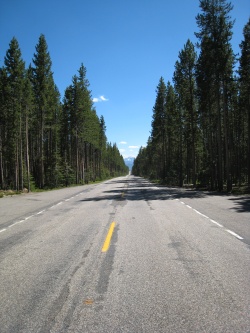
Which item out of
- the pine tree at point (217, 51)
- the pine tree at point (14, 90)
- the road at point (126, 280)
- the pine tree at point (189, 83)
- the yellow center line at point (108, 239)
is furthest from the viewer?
the pine tree at point (189, 83)

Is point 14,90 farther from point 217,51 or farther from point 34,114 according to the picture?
point 217,51

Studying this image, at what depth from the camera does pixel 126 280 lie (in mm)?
4637

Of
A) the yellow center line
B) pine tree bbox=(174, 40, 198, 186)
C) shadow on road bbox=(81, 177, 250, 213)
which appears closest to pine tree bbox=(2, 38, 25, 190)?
shadow on road bbox=(81, 177, 250, 213)

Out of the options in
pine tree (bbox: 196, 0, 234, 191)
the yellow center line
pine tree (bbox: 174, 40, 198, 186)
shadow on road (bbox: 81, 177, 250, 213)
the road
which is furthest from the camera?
pine tree (bbox: 174, 40, 198, 186)

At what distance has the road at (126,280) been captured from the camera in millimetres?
3373

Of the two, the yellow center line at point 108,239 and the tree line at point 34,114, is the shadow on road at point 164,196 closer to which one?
the yellow center line at point 108,239

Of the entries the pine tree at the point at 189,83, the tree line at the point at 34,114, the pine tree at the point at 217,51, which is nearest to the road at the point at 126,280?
the pine tree at the point at 217,51

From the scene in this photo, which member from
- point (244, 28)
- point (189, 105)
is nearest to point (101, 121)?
point (189, 105)

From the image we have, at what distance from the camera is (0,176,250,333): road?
337cm

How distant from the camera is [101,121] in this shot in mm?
84062

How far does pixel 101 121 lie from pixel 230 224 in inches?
3021

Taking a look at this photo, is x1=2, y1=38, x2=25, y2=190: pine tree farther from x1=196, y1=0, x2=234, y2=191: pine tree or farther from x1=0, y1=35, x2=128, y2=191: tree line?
x1=196, y1=0, x2=234, y2=191: pine tree

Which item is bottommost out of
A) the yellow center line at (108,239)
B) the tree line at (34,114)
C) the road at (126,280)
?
the road at (126,280)

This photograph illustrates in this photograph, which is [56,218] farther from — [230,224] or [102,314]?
[102,314]
